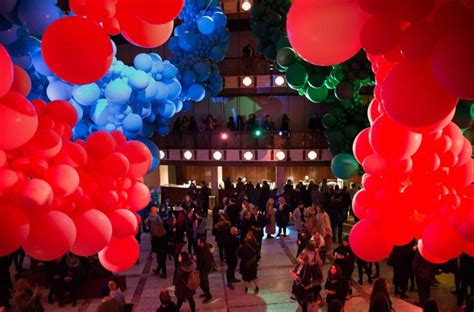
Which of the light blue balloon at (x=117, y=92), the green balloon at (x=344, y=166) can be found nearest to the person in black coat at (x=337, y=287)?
the green balloon at (x=344, y=166)

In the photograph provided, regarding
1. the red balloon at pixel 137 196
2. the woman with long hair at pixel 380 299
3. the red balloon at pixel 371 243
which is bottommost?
the woman with long hair at pixel 380 299

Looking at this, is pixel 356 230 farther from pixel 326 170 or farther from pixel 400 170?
pixel 326 170

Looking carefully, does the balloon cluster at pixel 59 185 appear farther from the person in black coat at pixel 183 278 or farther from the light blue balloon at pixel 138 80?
the person in black coat at pixel 183 278

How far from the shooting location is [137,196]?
3916mm

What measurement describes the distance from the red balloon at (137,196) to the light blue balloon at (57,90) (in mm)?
1732

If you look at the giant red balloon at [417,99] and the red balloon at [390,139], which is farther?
→ the red balloon at [390,139]

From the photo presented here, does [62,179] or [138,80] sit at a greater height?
[138,80]

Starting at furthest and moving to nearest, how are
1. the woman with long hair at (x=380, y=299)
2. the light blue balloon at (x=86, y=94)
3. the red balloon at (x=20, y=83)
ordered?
the light blue balloon at (x=86, y=94) → the woman with long hair at (x=380, y=299) → the red balloon at (x=20, y=83)

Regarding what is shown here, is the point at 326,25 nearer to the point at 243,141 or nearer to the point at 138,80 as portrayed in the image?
the point at 138,80

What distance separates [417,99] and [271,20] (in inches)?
248

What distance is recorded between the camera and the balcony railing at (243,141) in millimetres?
15766

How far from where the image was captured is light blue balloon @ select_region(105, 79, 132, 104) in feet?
17.9

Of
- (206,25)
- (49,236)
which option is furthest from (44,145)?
(206,25)

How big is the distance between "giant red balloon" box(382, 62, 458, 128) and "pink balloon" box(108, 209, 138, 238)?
2.32 meters
